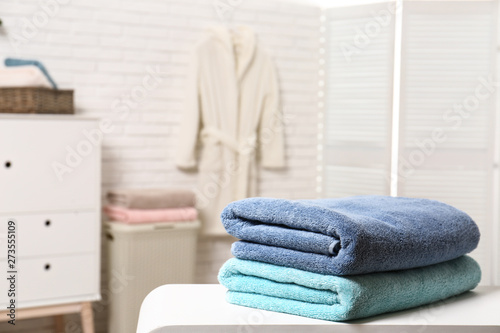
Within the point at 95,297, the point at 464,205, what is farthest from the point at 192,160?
the point at 464,205

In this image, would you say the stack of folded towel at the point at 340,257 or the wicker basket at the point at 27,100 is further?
the wicker basket at the point at 27,100

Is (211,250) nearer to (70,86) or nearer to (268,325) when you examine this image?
(70,86)

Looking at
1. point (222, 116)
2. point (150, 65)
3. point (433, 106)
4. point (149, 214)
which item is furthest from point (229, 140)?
point (433, 106)

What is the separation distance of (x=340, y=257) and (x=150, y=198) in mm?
2181

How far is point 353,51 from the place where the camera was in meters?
3.65

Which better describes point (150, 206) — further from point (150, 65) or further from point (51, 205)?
point (150, 65)

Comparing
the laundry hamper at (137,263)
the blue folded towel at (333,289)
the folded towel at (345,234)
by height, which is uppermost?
the folded towel at (345,234)

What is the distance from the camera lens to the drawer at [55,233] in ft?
8.29

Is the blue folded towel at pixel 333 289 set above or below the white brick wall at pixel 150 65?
below

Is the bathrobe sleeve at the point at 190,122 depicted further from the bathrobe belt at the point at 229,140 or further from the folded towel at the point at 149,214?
the folded towel at the point at 149,214

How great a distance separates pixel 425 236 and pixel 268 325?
28 cm

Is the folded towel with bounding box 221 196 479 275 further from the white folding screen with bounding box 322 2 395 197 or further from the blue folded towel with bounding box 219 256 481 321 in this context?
the white folding screen with bounding box 322 2 395 197

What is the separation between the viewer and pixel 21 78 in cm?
261

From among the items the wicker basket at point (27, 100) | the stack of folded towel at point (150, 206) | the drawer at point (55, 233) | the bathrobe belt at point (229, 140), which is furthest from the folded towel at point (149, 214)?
the wicker basket at point (27, 100)
